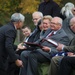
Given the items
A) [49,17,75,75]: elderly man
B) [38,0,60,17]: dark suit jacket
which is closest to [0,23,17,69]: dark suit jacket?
[49,17,75,75]: elderly man

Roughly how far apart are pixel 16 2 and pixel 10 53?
1383 centimetres

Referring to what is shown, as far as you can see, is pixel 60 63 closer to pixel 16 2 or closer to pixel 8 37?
pixel 8 37

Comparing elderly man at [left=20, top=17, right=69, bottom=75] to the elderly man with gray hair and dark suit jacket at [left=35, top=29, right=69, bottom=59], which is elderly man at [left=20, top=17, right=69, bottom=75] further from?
the elderly man with gray hair

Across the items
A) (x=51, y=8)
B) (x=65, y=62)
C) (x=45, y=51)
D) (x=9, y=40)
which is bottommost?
(x=45, y=51)

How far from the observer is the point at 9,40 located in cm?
791

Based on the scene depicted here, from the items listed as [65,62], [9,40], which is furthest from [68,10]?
[65,62]

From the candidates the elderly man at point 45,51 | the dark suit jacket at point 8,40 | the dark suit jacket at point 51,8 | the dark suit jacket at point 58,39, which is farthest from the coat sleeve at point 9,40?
the dark suit jacket at point 51,8

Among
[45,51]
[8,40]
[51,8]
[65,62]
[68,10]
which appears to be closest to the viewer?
[65,62]

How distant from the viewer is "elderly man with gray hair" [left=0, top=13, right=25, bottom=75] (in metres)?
7.93

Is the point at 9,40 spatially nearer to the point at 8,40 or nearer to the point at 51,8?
the point at 8,40

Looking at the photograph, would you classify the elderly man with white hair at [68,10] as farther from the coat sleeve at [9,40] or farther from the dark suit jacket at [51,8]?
the coat sleeve at [9,40]

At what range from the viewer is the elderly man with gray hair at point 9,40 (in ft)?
26.0

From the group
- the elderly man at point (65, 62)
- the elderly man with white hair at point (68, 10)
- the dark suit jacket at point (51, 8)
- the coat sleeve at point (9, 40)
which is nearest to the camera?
the elderly man at point (65, 62)

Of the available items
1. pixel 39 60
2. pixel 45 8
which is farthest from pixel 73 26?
pixel 45 8
